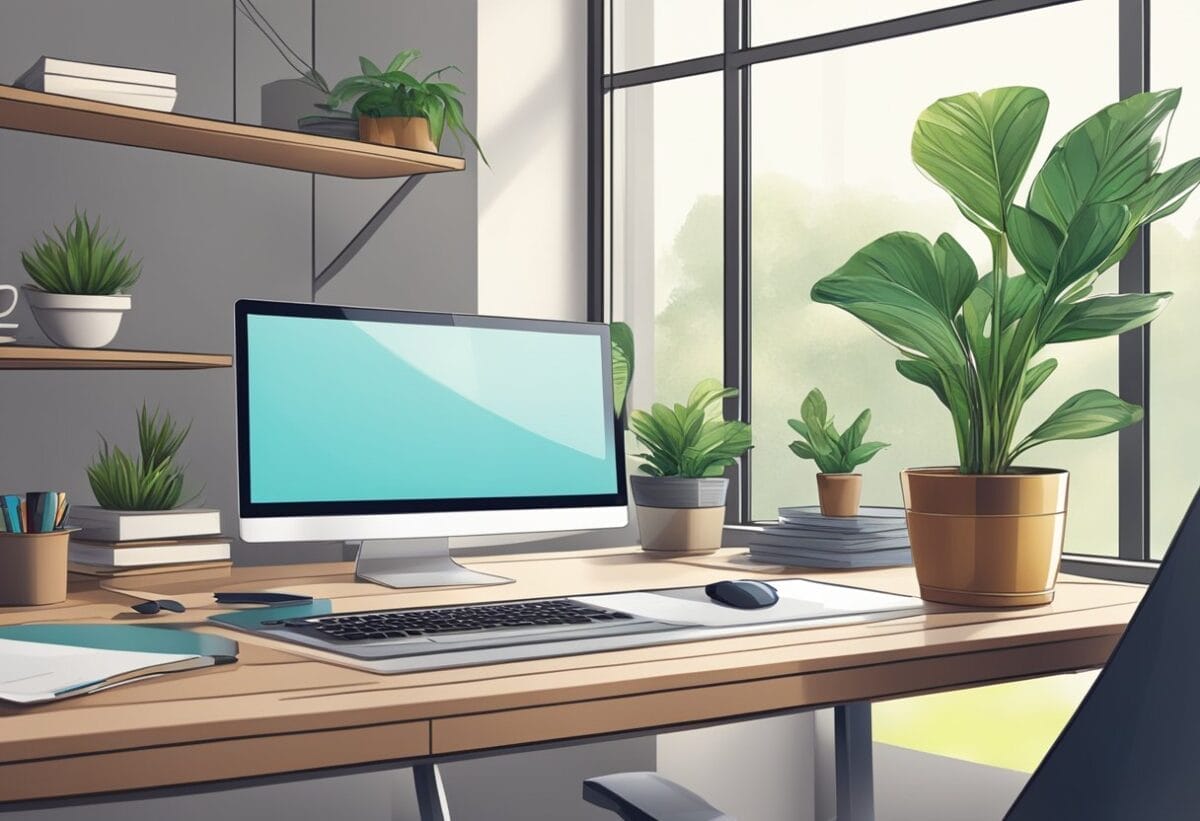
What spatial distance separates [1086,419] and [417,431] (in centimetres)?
91

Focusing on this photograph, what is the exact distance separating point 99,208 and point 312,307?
41.0 inches

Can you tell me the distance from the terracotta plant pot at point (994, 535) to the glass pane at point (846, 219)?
5.02 feet

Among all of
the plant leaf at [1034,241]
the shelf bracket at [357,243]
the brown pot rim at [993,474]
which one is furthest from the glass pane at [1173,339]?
the shelf bracket at [357,243]

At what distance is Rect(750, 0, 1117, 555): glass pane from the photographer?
323 centimetres

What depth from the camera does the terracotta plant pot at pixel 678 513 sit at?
2.27 meters

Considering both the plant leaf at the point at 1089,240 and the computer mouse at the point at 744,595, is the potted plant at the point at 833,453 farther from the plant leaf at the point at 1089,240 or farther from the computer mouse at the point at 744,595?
the plant leaf at the point at 1089,240

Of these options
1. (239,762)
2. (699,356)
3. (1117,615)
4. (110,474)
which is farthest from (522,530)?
(699,356)

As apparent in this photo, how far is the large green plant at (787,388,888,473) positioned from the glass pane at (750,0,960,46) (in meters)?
1.45

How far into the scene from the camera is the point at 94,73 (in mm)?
2160

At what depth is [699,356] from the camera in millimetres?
3662

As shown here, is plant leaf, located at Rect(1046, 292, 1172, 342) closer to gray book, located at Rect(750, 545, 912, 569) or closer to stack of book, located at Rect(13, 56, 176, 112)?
gray book, located at Rect(750, 545, 912, 569)

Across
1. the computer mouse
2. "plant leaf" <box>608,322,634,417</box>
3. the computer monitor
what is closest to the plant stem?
the computer mouse

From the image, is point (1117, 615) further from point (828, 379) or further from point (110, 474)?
point (828, 379)

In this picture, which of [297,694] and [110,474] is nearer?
[297,694]
